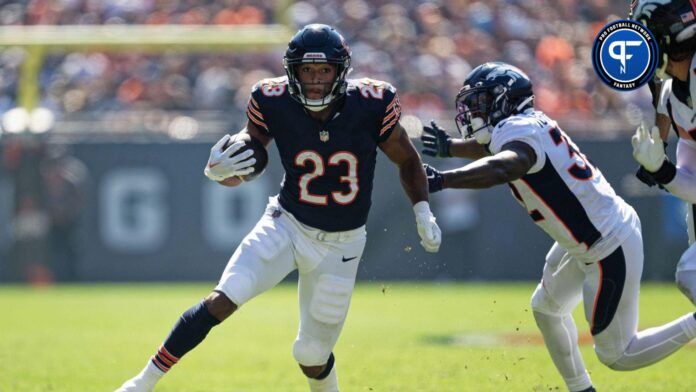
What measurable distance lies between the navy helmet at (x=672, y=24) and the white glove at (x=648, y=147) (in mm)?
440

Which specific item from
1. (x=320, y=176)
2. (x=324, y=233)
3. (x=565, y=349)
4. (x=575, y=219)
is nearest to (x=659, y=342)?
(x=565, y=349)

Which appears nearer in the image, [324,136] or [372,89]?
[324,136]

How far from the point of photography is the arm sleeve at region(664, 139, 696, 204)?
5.43 m

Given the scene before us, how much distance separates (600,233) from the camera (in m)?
5.61

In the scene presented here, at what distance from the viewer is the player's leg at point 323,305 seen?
5.62 m

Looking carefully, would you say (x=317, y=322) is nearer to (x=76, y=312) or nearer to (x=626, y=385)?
(x=626, y=385)

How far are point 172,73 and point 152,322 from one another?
5242mm

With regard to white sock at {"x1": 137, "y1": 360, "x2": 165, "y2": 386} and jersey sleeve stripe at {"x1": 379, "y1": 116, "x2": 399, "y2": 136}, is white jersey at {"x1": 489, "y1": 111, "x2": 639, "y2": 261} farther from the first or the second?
white sock at {"x1": 137, "y1": 360, "x2": 165, "y2": 386}

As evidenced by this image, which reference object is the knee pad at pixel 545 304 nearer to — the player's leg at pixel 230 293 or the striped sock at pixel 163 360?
the player's leg at pixel 230 293

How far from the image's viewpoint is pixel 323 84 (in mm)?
5586

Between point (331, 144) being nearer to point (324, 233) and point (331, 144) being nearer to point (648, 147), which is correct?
point (324, 233)

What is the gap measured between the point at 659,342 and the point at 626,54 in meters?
1.52

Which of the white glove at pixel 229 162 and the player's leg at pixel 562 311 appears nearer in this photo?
the white glove at pixel 229 162

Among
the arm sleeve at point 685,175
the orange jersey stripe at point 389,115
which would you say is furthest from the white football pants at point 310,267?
the arm sleeve at point 685,175
